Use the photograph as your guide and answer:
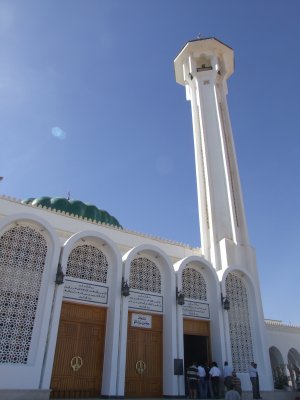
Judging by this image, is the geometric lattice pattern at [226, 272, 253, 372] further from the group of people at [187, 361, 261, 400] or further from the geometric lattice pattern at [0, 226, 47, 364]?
the geometric lattice pattern at [0, 226, 47, 364]

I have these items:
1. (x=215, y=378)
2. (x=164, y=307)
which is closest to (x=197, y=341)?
(x=215, y=378)

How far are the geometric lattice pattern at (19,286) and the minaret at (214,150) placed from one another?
7202 millimetres

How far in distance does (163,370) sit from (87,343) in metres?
2.28

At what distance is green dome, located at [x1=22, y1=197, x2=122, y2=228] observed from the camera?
17.6 meters

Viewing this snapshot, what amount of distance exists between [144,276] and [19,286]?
142 inches

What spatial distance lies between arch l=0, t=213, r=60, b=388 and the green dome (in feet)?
27.4

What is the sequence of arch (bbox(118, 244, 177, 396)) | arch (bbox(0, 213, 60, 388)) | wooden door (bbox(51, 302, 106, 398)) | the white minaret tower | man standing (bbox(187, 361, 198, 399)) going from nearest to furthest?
1. arch (bbox(0, 213, 60, 388))
2. wooden door (bbox(51, 302, 106, 398))
3. arch (bbox(118, 244, 177, 396))
4. man standing (bbox(187, 361, 198, 399))
5. the white minaret tower

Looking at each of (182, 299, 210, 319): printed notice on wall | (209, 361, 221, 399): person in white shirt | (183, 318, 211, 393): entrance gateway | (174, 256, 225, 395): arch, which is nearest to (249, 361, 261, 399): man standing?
(174, 256, 225, 395): arch

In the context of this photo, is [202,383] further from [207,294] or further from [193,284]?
[193,284]

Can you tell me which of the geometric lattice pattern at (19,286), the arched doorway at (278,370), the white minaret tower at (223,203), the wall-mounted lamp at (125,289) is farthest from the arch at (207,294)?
the arched doorway at (278,370)

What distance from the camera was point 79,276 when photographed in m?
9.47

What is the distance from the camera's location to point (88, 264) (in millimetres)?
9766

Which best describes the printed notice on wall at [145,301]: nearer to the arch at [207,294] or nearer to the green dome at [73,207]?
the arch at [207,294]

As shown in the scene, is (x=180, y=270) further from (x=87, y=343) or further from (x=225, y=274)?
(x=87, y=343)
